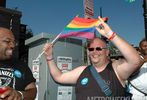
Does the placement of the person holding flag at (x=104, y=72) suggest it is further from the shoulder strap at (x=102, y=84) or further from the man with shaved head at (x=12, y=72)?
A: the man with shaved head at (x=12, y=72)

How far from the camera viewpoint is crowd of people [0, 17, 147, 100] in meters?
1.98

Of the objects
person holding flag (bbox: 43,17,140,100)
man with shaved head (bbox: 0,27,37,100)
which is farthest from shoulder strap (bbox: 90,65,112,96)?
man with shaved head (bbox: 0,27,37,100)

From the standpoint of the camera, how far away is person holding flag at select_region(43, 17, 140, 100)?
195cm

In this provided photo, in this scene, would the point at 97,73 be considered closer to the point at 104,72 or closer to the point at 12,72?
the point at 104,72

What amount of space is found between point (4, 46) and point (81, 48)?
2.60 m

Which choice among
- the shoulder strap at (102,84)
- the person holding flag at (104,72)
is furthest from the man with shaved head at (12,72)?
the shoulder strap at (102,84)

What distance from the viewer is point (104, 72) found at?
233 centimetres

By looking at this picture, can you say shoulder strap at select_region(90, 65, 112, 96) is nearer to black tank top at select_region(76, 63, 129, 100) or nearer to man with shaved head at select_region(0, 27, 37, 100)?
black tank top at select_region(76, 63, 129, 100)

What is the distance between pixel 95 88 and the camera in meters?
2.24

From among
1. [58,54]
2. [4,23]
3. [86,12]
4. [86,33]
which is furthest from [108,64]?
[4,23]

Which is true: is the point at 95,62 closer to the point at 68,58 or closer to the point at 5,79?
the point at 5,79

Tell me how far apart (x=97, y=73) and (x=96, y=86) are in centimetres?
19

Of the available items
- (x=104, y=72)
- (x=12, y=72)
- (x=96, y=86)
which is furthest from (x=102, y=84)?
(x=12, y=72)

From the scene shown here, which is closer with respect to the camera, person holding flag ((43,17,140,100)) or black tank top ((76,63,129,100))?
person holding flag ((43,17,140,100))
